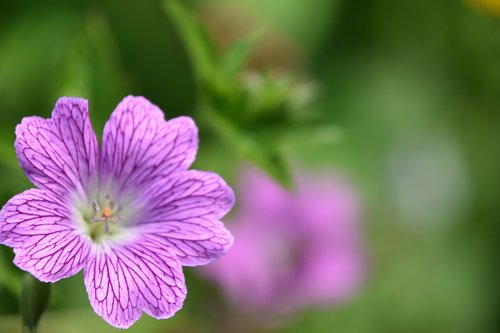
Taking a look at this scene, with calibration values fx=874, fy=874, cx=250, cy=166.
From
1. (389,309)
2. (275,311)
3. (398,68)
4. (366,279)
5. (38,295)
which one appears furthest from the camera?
(398,68)

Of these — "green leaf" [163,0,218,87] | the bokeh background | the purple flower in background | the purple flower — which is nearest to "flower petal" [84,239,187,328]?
the purple flower

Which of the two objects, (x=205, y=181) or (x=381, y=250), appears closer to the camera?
(x=205, y=181)

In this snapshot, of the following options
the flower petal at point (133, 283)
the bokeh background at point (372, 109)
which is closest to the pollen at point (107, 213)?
the flower petal at point (133, 283)

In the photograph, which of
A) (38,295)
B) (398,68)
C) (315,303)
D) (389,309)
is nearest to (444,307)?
(389,309)

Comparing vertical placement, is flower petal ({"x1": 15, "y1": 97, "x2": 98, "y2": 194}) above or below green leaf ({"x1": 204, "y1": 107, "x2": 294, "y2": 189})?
below

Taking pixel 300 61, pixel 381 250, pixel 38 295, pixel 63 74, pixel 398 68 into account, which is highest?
pixel 398 68

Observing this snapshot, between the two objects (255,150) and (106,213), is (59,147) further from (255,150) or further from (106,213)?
(255,150)

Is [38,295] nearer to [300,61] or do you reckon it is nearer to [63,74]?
[63,74]

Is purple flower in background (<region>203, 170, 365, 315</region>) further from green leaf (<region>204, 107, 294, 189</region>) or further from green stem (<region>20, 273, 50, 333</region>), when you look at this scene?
green stem (<region>20, 273, 50, 333</region>)
